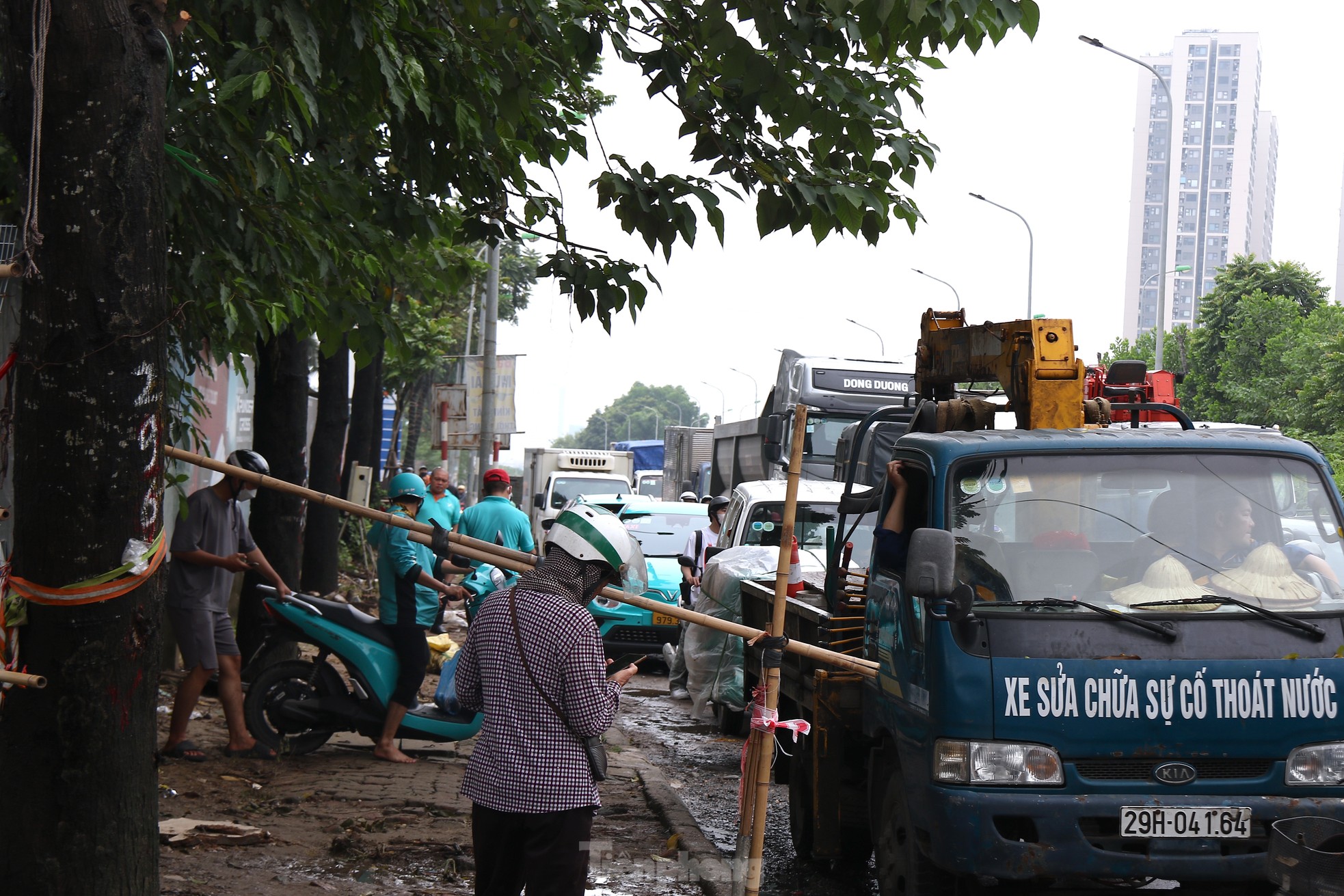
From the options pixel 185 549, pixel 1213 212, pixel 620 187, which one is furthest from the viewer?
pixel 1213 212

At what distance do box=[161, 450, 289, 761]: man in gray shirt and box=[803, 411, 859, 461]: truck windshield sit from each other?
1131cm

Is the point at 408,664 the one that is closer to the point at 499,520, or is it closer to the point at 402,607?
the point at 402,607

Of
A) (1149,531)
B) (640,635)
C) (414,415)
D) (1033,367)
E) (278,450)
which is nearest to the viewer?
(1149,531)

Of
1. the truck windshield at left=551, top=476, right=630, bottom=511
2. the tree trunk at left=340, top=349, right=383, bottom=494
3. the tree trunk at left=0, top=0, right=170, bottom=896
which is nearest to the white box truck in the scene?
the truck windshield at left=551, top=476, right=630, bottom=511

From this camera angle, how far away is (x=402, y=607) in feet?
30.1

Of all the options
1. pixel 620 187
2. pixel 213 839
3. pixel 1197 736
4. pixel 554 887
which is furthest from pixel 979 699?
pixel 213 839

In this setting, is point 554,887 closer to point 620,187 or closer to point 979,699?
point 979,699

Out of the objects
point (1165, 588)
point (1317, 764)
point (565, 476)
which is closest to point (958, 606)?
point (1165, 588)

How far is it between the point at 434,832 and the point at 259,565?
2.54m

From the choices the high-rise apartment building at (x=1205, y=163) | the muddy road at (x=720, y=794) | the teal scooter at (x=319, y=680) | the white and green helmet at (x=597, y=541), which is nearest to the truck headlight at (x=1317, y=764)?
the muddy road at (x=720, y=794)

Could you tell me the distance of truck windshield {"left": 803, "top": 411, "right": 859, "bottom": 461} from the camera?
1933 centimetres

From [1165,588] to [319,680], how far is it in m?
5.65

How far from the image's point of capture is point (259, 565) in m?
9.00

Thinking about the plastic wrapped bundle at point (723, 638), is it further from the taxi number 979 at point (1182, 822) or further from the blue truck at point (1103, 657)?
the taxi number 979 at point (1182, 822)
